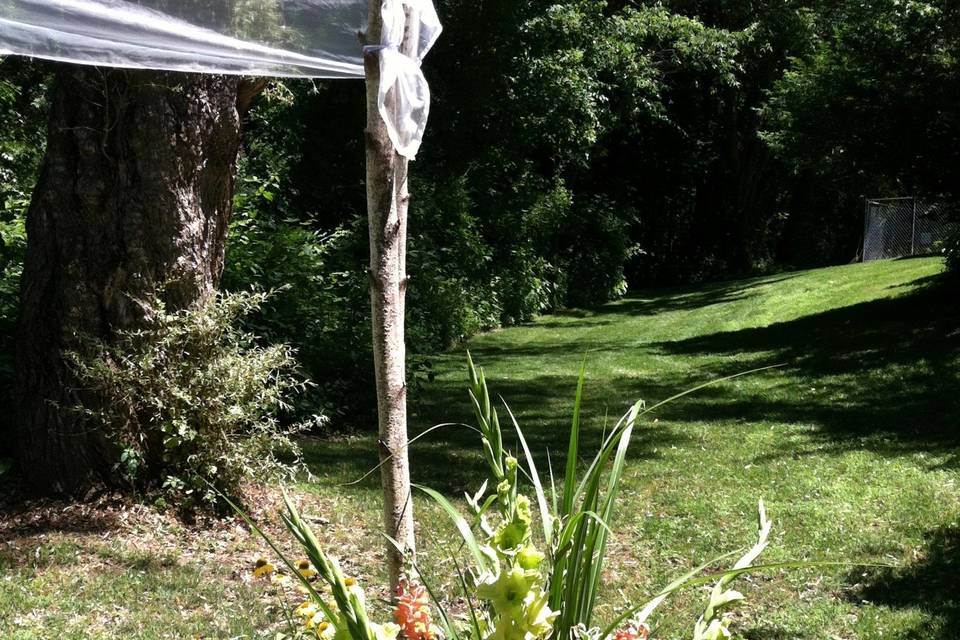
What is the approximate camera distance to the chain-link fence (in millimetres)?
23703

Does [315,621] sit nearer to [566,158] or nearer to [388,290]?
[388,290]

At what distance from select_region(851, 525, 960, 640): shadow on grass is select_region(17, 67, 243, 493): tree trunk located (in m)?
3.76

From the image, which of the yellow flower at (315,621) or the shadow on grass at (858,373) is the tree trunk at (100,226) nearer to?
the yellow flower at (315,621)

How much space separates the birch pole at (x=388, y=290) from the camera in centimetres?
247

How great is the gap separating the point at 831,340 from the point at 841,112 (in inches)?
125

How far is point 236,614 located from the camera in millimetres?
4266

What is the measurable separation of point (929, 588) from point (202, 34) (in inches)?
158

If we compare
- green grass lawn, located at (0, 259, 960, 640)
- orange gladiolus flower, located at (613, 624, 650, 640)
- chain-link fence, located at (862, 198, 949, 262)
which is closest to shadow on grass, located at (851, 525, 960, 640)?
green grass lawn, located at (0, 259, 960, 640)

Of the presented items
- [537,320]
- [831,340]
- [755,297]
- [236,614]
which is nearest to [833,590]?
[236,614]

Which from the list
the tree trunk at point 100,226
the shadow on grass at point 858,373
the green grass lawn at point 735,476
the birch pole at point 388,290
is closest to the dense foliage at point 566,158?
the tree trunk at point 100,226

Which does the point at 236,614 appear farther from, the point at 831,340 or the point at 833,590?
the point at 831,340

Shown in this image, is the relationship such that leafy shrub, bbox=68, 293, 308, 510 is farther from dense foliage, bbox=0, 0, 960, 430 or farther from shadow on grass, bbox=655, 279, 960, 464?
shadow on grass, bbox=655, 279, 960, 464

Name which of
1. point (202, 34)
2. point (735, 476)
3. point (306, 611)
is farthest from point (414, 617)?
point (735, 476)

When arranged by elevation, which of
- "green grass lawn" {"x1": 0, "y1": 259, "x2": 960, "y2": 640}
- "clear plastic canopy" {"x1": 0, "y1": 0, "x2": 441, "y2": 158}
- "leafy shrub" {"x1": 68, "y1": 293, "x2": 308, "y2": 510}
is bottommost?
"green grass lawn" {"x1": 0, "y1": 259, "x2": 960, "y2": 640}
